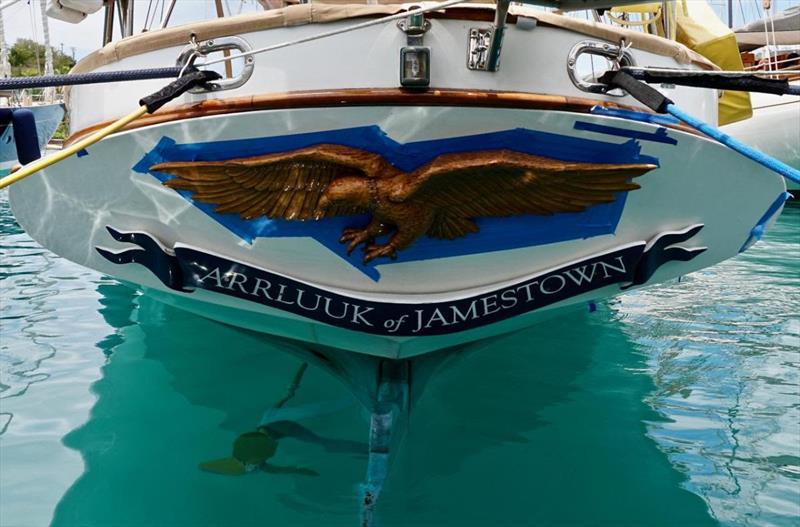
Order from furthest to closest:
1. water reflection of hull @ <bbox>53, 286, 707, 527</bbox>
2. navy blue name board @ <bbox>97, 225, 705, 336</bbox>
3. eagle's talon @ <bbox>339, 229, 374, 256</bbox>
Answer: water reflection of hull @ <bbox>53, 286, 707, 527</bbox>, navy blue name board @ <bbox>97, 225, 705, 336</bbox>, eagle's talon @ <bbox>339, 229, 374, 256</bbox>

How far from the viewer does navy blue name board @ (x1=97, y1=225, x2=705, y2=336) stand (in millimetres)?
3107

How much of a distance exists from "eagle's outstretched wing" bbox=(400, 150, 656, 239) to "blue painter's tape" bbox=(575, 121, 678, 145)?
11 cm

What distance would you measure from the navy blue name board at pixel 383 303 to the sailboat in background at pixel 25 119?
72 cm

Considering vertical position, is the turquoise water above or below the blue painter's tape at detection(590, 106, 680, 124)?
below

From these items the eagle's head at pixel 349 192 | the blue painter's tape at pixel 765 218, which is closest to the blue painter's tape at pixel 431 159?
the eagle's head at pixel 349 192

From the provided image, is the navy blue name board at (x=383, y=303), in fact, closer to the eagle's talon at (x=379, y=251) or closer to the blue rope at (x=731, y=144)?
the eagle's talon at (x=379, y=251)

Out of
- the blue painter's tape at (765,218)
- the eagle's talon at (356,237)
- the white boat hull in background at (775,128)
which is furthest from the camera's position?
the white boat hull in background at (775,128)

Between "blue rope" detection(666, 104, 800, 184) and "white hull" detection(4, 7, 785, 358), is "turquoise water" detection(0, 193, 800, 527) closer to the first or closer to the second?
"white hull" detection(4, 7, 785, 358)

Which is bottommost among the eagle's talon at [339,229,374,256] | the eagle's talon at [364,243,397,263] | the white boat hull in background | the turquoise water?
the turquoise water

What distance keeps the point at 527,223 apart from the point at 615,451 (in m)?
1.83

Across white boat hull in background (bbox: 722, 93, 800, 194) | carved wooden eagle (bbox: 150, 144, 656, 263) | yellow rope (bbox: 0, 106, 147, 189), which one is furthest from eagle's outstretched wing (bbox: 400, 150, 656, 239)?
white boat hull in background (bbox: 722, 93, 800, 194)

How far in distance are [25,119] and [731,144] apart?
3088 mm

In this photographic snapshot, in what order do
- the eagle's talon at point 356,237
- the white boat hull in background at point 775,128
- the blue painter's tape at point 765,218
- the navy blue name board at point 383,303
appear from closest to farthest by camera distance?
the eagle's talon at point 356,237 < the navy blue name board at point 383,303 < the blue painter's tape at point 765,218 < the white boat hull in background at point 775,128

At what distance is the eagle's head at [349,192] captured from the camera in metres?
2.73
